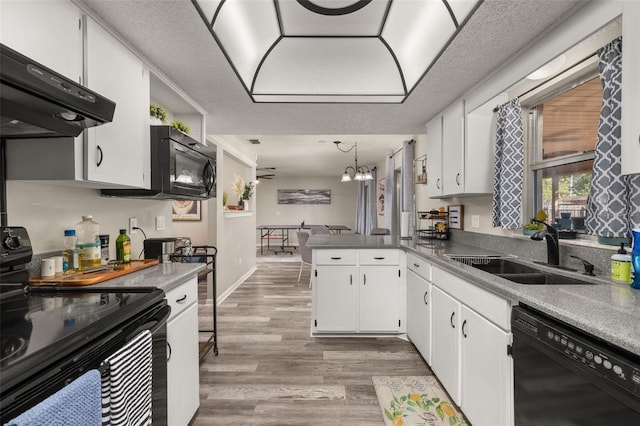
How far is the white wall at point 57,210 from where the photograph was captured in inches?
53.8

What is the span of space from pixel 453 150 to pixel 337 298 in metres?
1.71

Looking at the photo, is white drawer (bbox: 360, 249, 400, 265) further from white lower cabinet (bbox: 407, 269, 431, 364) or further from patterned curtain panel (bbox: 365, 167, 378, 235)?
patterned curtain panel (bbox: 365, 167, 378, 235)

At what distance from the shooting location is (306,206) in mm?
10695

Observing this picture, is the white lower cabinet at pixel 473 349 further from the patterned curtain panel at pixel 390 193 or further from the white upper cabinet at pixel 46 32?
the patterned curtain panel at pixel 390 193

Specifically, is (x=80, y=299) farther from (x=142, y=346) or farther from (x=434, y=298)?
(x=434, y=298)

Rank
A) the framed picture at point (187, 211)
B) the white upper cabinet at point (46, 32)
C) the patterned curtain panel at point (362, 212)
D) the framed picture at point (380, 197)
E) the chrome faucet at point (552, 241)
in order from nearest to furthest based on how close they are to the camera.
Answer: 1. the white upper cabinet at point (46, 32)
2. the chrome faucet at point (552, 241)
3. the framed picture at point (187, 211)
4. the framed picture at point (380, 197)
5. the patterned curtain panel at point (362, 212)

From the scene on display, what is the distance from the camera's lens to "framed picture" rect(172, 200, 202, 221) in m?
5.27

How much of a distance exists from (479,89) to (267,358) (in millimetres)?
2668

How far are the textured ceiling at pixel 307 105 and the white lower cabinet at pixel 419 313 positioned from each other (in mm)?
1492

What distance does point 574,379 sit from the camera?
95 cm

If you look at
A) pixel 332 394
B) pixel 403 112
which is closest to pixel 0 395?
pixel 332 394

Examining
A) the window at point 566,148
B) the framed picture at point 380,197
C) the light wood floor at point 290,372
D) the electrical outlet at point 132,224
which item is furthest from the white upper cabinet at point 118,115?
the framed picture at point 380,197

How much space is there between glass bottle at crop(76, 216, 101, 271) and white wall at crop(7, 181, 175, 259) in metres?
0.05

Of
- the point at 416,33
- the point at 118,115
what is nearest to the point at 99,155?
the point at 118,115
